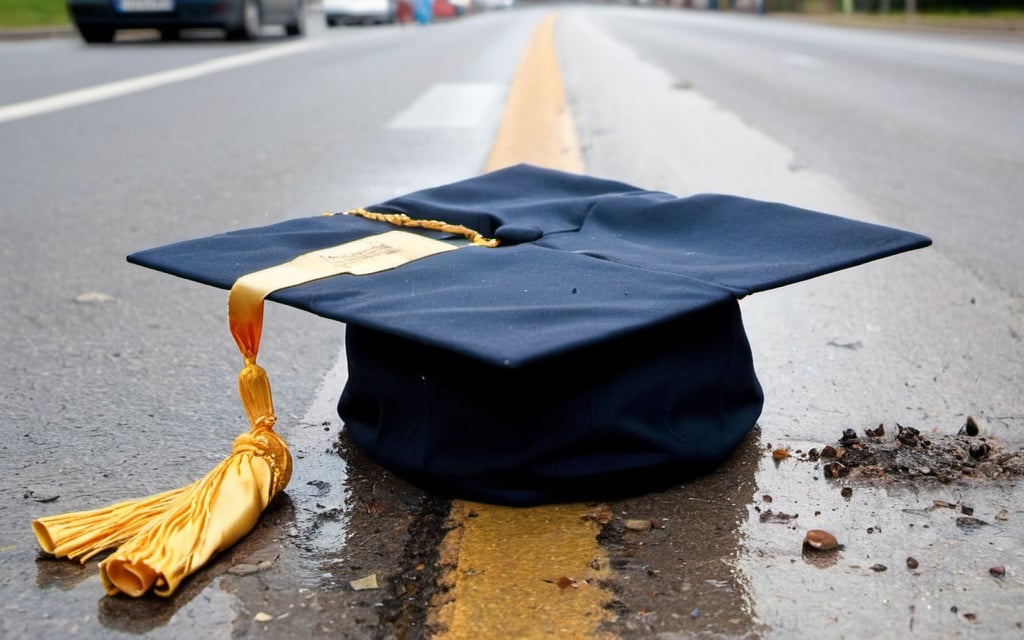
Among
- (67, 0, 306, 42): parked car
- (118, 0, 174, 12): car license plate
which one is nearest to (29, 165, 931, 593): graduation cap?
(118, 0, 174, 12): car license plate

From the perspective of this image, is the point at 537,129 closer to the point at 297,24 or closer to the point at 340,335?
the point at 340,335

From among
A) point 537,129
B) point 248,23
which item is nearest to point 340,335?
point 537,129

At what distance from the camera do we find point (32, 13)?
59.2ft

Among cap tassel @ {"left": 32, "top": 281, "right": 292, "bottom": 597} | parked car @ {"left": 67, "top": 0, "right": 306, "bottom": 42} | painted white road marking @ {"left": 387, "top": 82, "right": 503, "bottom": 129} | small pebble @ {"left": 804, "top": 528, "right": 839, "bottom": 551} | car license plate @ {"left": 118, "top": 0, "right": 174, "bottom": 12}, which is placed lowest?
painted white road marking @ {"left": 387, "top": 82, "right": 503, "bottom": 129}

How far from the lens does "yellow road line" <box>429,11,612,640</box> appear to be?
1.31 m

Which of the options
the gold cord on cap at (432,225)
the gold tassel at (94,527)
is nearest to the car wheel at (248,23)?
the gold cord on cap at (432,225)

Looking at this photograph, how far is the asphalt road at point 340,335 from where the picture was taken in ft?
4.50

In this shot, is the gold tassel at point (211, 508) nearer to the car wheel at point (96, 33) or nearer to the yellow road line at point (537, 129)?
the yellow road line at point (537, 129)

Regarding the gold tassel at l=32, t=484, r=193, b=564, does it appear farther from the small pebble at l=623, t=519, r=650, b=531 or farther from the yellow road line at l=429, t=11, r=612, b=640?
the small pebble at l=623, t=519, r=650, b=531

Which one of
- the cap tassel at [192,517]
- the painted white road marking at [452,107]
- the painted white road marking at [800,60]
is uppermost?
the cap tassel at [192,517]

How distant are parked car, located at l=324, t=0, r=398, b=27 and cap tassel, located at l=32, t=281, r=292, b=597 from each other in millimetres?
A: 22790

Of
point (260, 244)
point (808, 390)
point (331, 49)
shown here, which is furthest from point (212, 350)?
point (331, 49)

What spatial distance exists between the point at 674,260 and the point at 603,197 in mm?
360

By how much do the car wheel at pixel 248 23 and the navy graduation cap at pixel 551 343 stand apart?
12226 mm
